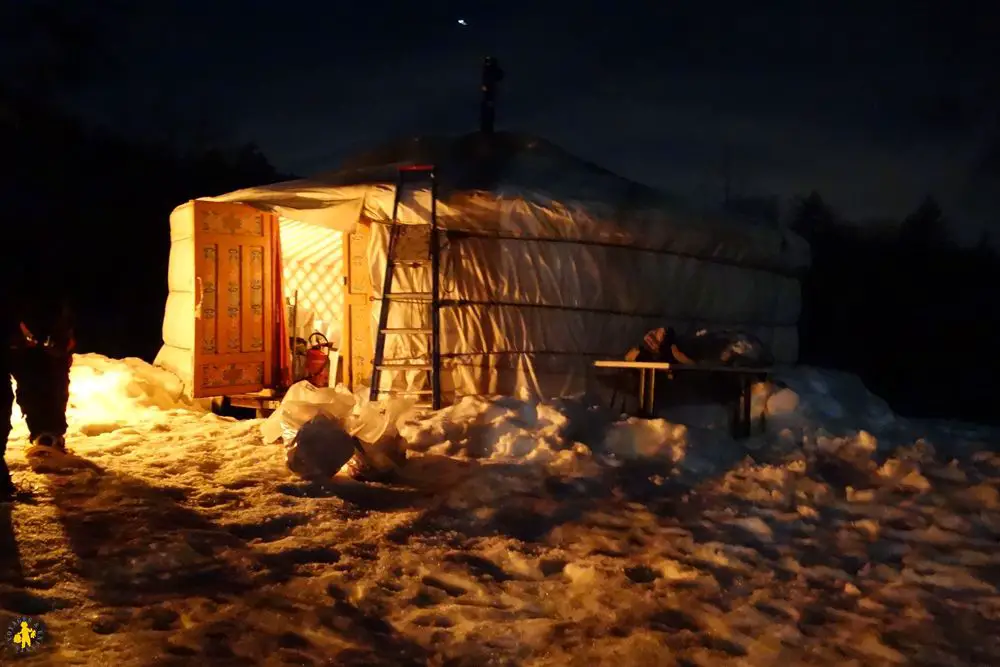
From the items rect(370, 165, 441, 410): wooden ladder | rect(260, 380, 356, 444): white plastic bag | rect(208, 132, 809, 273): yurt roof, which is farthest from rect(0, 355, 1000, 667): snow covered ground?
rect(208, 132, 809, 273): yurt roof

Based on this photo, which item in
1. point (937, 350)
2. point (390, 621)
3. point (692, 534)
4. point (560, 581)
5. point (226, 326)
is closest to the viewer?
point (390, 621)

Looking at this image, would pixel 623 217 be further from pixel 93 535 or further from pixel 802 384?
pixel 93 535

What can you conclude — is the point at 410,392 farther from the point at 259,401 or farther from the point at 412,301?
the point at 259,401

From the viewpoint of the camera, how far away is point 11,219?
3.61 meters

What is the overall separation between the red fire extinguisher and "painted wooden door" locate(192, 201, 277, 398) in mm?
337

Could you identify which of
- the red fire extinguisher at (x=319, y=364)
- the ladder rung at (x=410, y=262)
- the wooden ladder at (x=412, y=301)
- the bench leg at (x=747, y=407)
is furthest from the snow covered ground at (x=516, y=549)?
the red fire extinguisher at (x=319, y=364)

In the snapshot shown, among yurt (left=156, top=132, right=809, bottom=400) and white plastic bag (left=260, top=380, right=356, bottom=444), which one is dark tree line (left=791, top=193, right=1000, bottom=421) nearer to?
yurt (left=156, top=132, right=809, bottom=400)

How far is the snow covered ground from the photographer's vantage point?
2.02 meters

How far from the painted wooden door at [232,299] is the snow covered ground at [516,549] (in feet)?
3.39

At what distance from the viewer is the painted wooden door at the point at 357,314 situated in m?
5.50

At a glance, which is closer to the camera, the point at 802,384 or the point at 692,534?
the point at 692,534

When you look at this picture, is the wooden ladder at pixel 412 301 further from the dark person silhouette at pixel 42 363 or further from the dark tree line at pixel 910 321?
the dark tree line at pixel 910 321

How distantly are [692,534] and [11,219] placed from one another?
10.6 ft

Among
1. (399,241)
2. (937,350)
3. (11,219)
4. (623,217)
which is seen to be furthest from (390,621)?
(937,350)
